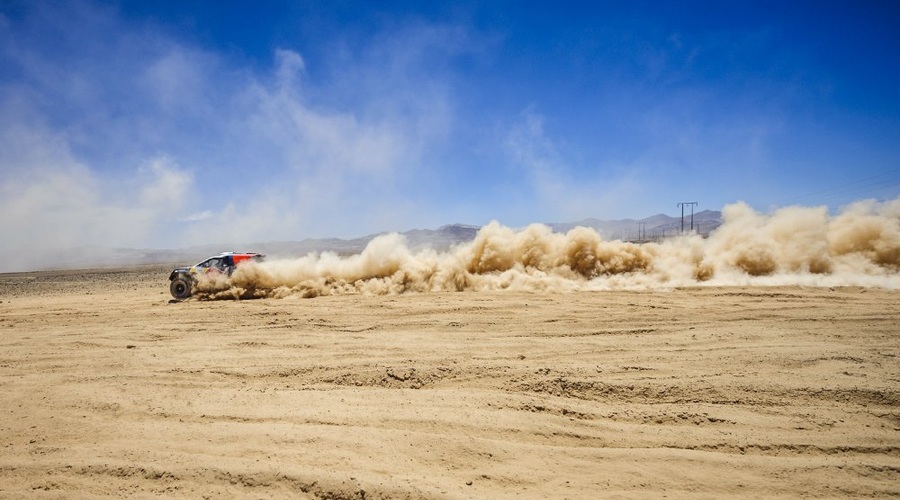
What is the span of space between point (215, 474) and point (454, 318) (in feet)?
22.9

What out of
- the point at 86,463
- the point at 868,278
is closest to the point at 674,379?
the point at 86,463

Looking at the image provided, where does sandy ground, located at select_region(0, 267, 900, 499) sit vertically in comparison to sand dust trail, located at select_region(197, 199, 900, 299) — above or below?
below

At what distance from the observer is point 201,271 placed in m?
16.6

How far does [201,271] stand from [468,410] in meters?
15.6

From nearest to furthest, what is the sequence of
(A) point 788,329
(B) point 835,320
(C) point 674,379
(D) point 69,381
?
(C) point 674,379
(D) point 69,381
(A) point 788,329
(B) point 835,320

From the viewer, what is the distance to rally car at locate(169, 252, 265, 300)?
53.4ft

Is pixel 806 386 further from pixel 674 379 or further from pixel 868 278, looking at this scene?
pixel 868 278

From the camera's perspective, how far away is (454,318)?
33.6ft

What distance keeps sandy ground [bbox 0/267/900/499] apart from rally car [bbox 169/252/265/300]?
705 centimetres

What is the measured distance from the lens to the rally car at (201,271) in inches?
640

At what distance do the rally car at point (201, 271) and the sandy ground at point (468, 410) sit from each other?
7.05 meters

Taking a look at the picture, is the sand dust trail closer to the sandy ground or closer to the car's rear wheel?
the car's rear wheel

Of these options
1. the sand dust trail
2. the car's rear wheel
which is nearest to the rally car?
the car's rear wheel

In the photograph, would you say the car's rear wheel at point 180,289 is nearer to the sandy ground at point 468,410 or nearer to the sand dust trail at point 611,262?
the sand dust trail at point 611,262
